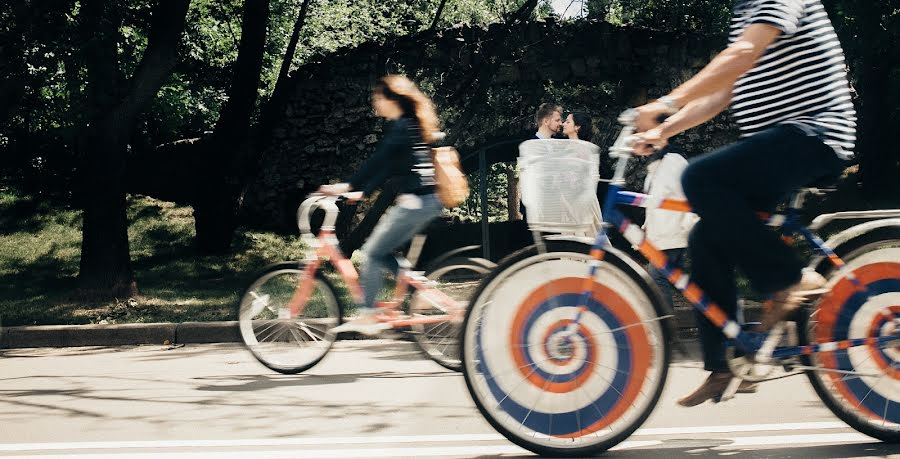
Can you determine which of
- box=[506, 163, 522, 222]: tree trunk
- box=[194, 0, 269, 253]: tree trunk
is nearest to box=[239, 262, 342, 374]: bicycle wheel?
box=[194, 0, 269, 253]: tree trunk

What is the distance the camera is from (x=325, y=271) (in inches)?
255

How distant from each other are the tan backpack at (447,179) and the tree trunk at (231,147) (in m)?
9.84

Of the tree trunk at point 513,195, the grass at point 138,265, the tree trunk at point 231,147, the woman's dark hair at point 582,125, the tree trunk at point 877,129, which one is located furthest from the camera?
the tree trunk at point 513,195

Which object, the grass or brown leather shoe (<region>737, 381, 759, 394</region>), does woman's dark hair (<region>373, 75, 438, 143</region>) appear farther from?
the grass

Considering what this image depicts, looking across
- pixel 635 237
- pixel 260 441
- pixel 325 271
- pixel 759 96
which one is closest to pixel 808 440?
pixel 635 237

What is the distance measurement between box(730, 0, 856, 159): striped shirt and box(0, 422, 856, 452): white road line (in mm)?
1325

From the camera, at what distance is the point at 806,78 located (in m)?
3.55

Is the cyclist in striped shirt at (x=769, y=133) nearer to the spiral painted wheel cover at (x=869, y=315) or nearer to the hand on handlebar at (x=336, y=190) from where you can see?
the spiral painted wheel cover at (x=869, y=315)

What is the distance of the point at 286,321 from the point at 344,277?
0.45 m

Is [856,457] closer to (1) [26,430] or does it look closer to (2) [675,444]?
(2) [675,444]

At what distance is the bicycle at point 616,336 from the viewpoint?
361 centimetres

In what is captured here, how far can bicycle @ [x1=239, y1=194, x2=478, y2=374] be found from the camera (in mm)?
6277

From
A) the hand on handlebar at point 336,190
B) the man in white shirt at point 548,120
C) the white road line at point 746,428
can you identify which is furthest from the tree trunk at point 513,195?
the white road line at point 746,428

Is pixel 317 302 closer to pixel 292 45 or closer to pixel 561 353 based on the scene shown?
pixel 561 353
